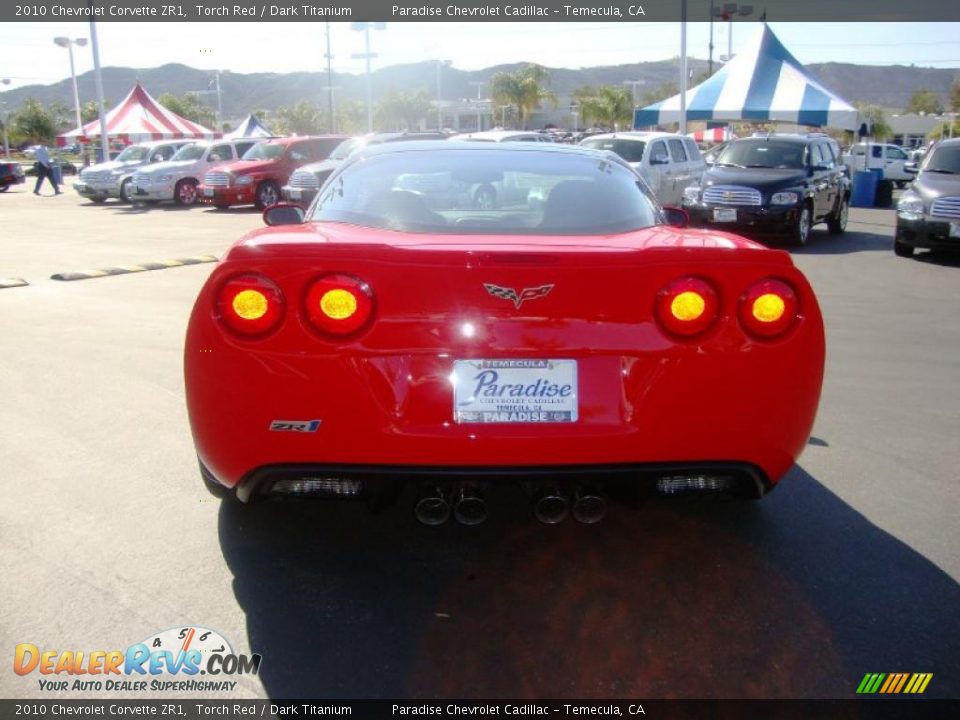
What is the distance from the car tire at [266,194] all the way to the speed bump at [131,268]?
33.3 ft

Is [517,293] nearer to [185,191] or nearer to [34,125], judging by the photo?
[185,191]

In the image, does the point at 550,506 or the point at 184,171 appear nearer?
the point at 550,506

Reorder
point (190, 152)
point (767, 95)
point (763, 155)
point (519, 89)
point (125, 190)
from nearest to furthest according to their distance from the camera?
point (763, 155)
point (767, 95)
point (125, 190)
point (190, 152)
point (519, 89)

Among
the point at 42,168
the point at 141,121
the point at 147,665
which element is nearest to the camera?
the point at 147,665

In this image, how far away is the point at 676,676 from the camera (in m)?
2.62

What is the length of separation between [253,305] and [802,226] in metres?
12.7

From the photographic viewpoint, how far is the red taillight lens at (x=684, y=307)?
9.25 ft

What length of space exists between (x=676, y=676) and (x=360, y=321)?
138 centimetres

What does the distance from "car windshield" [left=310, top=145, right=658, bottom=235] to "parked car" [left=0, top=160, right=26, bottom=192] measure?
3280cm

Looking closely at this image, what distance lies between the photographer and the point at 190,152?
2433 cm

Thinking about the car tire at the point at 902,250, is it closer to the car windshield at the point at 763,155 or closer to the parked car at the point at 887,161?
the car windshield at the point at 763,155

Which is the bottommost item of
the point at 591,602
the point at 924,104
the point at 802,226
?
the point at 591,602

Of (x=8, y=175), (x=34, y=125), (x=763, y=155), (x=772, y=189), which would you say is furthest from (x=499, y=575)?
(x=34, y=125)

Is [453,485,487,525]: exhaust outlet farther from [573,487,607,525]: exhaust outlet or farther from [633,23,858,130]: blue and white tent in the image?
[633,23,858,130]: blue and white tent
